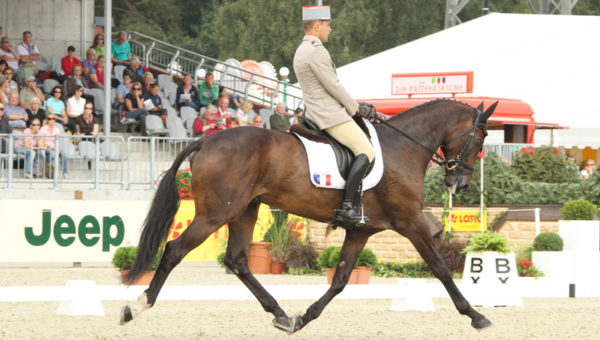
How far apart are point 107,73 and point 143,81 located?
3.23 m

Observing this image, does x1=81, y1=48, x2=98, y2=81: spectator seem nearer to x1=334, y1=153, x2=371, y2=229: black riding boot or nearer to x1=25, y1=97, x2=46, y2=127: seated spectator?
x1=25, y1=97, x2=46, y2=127: seated spectator

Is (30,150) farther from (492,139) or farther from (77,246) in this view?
(492,139)

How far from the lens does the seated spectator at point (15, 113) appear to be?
723 inches

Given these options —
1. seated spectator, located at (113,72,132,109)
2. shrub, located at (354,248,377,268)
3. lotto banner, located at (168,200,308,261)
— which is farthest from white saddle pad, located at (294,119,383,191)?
seated spectator, located at (113,72,132,109)

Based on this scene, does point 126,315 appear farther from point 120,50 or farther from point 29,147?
point 120,50

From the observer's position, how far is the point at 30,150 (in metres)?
16.6

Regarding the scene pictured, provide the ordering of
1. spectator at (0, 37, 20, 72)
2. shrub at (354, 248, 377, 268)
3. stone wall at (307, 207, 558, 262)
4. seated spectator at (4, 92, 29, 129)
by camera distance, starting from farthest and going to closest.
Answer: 1. spectator at (0, 37, 20, 72)
2. seated spectator at (4, 92, 29, 129)
3. stone wall at (307, 207, 558, 262)
4. shrub at (354, 248, 377, 268)

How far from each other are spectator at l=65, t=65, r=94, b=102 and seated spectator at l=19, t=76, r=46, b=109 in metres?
0.57

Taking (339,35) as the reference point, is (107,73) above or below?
below

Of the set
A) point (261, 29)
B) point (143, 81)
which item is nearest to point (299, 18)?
point (261, 29)

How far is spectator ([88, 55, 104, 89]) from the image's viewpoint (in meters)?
21.8

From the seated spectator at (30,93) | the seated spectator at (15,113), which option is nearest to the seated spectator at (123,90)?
the seated spectator at (30,93)

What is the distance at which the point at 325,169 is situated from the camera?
27.2ft

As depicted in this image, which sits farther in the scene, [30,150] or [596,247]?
[30,150]
